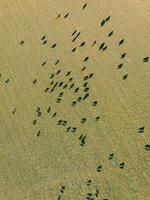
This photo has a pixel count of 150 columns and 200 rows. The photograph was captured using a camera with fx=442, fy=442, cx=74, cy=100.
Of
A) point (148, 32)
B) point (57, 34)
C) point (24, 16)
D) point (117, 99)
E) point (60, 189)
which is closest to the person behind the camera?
point (60, 189)

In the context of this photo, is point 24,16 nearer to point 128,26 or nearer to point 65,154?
point 128,26

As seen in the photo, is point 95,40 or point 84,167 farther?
point 95,40

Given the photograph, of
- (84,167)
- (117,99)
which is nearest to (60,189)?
(84,167)

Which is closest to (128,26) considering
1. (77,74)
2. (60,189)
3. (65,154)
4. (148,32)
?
(148,32)

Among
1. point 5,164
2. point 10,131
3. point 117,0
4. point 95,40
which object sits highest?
Result: point 117,0

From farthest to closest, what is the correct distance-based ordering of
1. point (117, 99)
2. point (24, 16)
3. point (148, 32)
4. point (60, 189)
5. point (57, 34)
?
point (24, 16), point (57, 34), point (148, 32), point (117, 99), point (60, 189)

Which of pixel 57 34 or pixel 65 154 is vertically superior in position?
pixel 57 34
